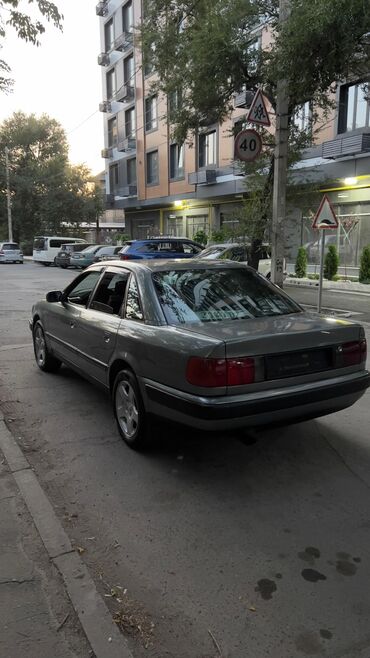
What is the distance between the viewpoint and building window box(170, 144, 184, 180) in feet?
107

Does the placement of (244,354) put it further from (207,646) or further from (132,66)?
(132,66)

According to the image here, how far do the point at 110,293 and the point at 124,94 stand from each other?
3667 cm

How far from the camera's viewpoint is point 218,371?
339cm

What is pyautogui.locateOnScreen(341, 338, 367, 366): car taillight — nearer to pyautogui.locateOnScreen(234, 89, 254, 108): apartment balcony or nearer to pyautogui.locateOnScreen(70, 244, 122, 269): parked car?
pyautogui.locateOnScreen(234, 89, 254, 108): apartment balcony

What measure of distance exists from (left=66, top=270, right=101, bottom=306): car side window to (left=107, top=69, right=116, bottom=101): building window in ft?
125

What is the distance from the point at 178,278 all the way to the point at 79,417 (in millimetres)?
1768

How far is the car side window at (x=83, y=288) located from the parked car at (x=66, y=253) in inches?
899

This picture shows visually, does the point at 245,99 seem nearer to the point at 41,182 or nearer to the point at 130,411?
the point at 130,411

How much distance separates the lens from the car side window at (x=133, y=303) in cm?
423

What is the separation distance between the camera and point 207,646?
226 centimetres

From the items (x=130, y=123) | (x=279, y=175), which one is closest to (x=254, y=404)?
(x=279, y=175)

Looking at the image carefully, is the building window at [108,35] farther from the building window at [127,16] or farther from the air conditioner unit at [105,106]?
the air conditioner unit at [105,106]

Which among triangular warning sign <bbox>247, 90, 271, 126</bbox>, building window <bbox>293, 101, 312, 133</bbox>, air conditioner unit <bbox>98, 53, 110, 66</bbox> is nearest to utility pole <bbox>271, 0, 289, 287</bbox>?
triangular warning sign <bbox>247, 90, 271, 126</bbox>

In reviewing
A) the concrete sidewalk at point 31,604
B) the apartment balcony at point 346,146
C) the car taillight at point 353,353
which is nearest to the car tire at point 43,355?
the concrete sidewalk at point 31,604
